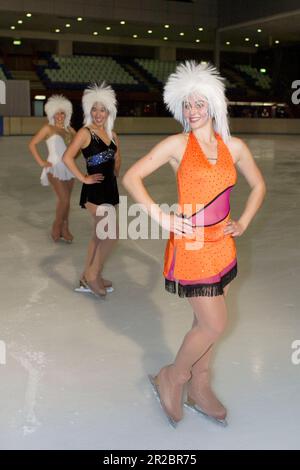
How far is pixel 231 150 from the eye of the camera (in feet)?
6.98

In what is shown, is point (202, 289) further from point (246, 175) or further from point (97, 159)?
point (97, 159)

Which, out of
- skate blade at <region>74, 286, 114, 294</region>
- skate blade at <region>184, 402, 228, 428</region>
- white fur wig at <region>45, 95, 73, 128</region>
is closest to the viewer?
skate blade at <region>184, 402, 228, 428</region>

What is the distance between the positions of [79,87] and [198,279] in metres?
26.9

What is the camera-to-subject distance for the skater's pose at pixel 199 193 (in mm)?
2018

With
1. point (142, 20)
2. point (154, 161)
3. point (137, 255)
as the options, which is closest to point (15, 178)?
point (137, 255)

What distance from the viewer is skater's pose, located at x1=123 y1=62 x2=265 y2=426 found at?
6.62ft

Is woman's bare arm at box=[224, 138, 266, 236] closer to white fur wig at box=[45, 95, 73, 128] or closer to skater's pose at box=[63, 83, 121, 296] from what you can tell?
skater's pose at box=[63, 83, 121, 296]

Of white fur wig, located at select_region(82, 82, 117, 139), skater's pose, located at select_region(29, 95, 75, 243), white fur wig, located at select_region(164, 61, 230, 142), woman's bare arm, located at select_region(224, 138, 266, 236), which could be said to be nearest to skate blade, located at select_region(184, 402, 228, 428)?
woman's bare arm, located at select_region(224, 138, 266, 236)

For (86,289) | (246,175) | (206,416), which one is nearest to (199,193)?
(246,175)

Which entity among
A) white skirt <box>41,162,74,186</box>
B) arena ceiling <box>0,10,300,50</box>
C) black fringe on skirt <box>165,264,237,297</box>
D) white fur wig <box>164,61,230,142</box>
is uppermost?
arena ceiling <box>0,10,300,50</box>

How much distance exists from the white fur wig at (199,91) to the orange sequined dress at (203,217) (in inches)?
3.9

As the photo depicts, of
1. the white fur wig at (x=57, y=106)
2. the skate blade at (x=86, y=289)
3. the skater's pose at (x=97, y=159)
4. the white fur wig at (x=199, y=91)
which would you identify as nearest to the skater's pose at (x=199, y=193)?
the white fur wig at (x=199, y=91)

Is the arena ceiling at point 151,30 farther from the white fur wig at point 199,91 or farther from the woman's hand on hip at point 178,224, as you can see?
the woman's hand on hip at point 178,224

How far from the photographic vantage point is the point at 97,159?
3787mm
